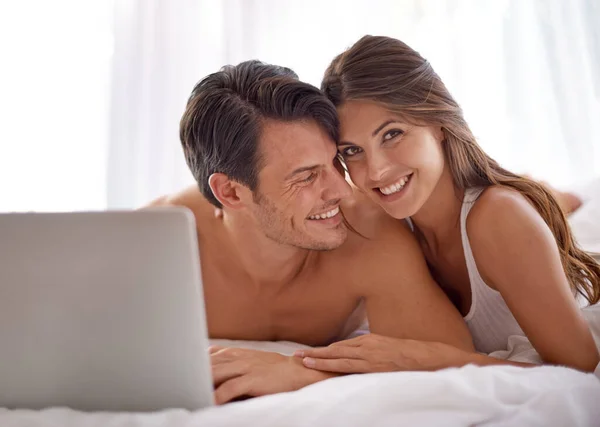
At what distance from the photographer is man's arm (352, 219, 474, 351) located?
5.49 ft

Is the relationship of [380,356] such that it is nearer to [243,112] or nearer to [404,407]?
[404,407]

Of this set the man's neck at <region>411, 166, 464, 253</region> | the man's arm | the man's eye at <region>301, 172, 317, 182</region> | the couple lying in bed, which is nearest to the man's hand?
the couple lying in bed

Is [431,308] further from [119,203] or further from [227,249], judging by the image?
[119,203]

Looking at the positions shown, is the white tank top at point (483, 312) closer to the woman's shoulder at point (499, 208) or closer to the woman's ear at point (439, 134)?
the woman's shoulder at point (499, 208)

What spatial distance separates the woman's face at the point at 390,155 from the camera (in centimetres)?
163

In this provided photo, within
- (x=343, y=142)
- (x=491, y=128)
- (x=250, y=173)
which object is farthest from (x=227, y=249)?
(x=491, y=128)

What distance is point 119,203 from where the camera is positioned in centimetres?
377

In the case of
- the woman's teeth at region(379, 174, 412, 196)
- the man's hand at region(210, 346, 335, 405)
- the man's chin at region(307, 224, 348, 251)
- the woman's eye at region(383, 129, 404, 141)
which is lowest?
the man's hand at region(210, 346, 335, 405)

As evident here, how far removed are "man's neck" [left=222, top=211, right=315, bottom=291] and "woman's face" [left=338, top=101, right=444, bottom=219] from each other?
0.32 meters

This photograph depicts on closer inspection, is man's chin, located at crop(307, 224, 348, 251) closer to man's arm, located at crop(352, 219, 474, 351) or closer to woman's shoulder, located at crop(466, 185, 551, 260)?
man's arm, located at crop(352, 219, 474, 351)

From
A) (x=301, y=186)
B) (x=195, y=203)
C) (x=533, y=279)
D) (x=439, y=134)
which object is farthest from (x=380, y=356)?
(x=195, y=203)

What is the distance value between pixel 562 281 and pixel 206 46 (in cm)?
271

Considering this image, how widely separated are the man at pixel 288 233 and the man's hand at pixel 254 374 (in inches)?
2.5

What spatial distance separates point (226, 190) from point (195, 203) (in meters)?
0.28
